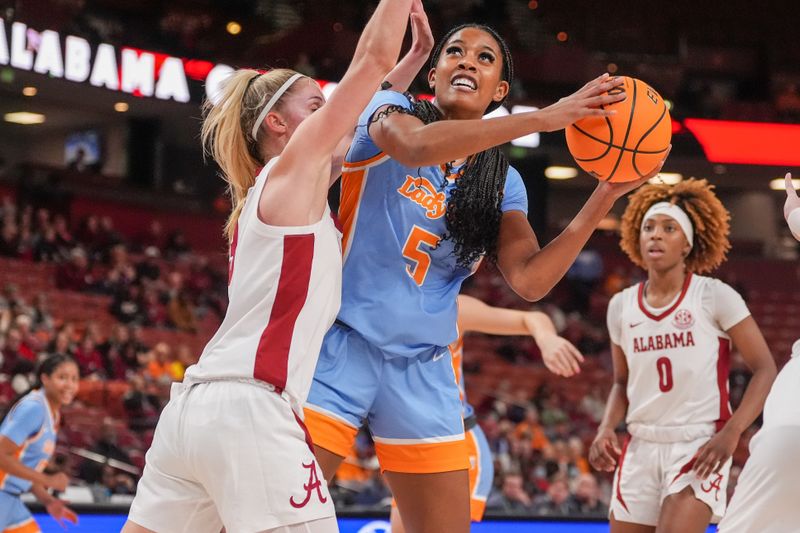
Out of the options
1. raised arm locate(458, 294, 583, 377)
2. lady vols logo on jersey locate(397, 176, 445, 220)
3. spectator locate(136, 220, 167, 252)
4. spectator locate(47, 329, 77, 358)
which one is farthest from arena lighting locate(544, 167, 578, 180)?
lady vols logo on jersey locate(397, 176, 445, 220)

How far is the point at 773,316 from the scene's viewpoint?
18.8 meters

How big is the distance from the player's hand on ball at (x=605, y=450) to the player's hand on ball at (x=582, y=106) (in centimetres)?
228

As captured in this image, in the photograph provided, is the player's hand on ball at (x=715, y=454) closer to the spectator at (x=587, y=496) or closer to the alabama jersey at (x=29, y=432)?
the alabama jersey at (x=29, y=432)

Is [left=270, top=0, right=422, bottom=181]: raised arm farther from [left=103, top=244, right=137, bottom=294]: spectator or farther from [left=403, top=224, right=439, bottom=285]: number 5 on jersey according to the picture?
[left=103, top=244, right=137, bottom=294]: spectator

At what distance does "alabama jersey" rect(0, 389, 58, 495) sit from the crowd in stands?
1786 millimetres

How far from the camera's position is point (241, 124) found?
3.22 meters

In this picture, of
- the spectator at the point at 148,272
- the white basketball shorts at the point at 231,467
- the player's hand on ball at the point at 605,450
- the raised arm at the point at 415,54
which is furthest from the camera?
the spectator at the point at 148,272

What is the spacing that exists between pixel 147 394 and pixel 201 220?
802cm

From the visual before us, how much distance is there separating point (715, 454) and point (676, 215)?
1.17m

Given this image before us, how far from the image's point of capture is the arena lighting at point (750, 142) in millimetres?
18047

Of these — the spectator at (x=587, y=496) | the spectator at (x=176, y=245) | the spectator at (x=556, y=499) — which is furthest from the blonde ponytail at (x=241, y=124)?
the spectator at (x=176, y=245)

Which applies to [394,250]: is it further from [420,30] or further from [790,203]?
[790,203]

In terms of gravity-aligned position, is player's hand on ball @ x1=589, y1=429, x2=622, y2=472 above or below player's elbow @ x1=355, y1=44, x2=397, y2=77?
below

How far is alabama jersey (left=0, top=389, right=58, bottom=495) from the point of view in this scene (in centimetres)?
604
